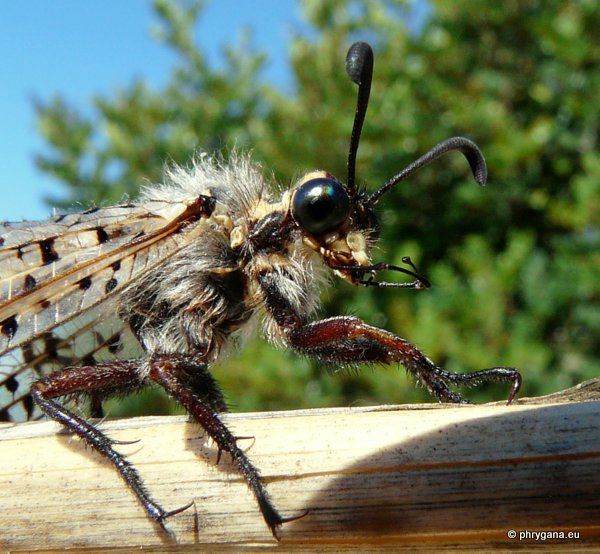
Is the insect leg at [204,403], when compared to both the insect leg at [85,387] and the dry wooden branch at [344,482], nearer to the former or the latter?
the dry wooden branch at [344,482]

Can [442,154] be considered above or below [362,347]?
above

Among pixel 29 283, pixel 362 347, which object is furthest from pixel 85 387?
pixel 362 347

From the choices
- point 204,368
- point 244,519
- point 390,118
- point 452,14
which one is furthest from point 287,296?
point 452,14

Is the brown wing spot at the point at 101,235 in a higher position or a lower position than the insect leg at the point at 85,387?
higher

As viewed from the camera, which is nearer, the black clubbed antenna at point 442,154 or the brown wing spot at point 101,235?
the black clubbed antenna at point 442,154

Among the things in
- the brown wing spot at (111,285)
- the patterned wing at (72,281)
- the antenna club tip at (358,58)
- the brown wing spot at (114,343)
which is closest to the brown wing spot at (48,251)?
the patterned wing at (72,281)

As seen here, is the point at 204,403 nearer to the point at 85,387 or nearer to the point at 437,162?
the point at 85,387
